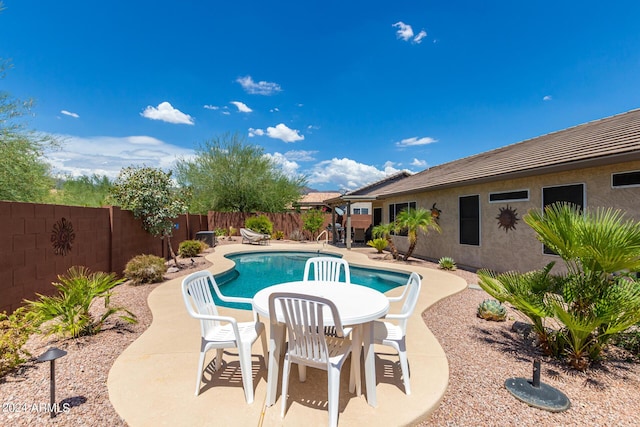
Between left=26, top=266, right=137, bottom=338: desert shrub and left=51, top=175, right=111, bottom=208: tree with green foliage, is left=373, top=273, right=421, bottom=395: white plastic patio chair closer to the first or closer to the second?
left=26, top=266, right=137, bottom=338: desert shrub

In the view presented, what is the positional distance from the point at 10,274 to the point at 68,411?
373cm

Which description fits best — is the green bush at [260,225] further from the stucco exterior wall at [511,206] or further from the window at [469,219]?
the window at [469,219]

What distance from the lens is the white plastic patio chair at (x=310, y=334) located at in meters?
2.34

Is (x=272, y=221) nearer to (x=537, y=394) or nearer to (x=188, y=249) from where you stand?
(x=188, y=249)

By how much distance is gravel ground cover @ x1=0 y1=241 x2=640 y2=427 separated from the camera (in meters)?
2.52

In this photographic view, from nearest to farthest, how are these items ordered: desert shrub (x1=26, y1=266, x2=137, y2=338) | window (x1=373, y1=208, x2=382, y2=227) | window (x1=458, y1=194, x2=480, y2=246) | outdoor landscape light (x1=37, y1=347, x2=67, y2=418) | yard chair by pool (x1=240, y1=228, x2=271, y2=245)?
outdoor landscape light (x1=37, y1=347, x2=67, y2=418), desert shrub (x1=26, y1=266, x2=137, y2=338), window (x1=458, y1=194, x2=480, y2=246), yard chair by pool (x1=240, y1=228, x2=271, y2=245), window (x1=373, y1=208, x2=382, y2=227)

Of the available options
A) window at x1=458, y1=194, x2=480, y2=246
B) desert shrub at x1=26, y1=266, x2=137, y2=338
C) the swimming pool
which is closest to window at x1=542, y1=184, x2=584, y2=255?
window at x1=458, y1=194, x2=480, y2=246

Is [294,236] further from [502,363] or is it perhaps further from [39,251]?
[502,363]

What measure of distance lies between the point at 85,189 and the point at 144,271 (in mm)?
20639

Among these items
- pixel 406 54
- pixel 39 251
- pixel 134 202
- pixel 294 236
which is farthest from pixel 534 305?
pixel 294 236

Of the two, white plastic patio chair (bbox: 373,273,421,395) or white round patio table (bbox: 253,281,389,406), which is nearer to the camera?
white round patio table (bbox: 253,281,389,406)

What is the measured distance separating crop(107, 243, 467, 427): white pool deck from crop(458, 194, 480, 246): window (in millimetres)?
6788

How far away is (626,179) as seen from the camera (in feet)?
20.2

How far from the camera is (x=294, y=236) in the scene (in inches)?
820
